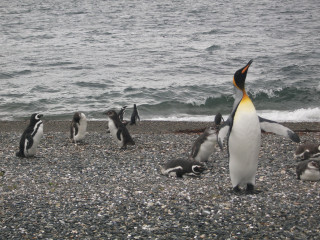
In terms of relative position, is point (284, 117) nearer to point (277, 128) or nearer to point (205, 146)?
point (205, 146)

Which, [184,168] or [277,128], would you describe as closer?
[277,128]

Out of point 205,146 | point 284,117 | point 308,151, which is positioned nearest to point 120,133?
point 205,146

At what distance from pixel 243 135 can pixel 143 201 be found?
1646mm

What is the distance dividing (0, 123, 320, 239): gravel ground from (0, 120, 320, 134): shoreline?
5.27 metres

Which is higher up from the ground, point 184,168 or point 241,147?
point 241,147

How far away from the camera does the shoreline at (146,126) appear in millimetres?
14906

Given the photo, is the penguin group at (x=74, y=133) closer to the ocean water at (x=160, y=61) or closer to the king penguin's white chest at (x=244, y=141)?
the king penguin's white chest at (x=244, y=141)

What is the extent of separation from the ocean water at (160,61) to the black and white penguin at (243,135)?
34.2 feet

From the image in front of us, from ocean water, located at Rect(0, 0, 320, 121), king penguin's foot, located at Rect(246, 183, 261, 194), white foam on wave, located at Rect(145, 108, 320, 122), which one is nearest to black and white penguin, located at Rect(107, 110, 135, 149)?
king penguin's foot, located at Rect(246, 183, 261, 194)

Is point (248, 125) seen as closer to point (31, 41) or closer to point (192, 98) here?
point (192, 98)

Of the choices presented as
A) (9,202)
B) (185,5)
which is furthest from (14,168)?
(185,5)

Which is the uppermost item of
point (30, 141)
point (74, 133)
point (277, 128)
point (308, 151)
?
point (277, 128)

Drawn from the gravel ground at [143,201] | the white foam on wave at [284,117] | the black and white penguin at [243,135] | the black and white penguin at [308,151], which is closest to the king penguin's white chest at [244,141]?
the black and white penguin at [243,135]

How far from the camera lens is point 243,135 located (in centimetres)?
687
